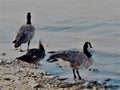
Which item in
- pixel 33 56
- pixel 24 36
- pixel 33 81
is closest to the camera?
pixel 33 81

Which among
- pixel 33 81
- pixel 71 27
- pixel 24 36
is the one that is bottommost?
pixel 33 81

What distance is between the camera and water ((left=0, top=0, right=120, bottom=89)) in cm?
1270

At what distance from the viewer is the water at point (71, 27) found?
12.7 metres

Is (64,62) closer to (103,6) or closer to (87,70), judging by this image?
(87,70)

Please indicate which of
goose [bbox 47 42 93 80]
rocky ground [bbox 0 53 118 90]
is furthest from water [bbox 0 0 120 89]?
rocky ground [bbox 0 53 118 90]

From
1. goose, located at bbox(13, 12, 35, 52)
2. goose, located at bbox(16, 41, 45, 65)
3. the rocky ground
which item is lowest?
the rocky ground

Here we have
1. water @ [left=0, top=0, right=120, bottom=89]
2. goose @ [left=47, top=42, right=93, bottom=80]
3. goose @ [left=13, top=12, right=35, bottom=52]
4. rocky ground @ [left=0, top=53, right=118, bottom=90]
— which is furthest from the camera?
goose @ [left=13, top=12, right=35, bottom=52]

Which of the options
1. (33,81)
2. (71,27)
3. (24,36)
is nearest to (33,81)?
(33,81)

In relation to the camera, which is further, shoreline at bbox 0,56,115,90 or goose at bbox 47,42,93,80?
goose at bbox 47,42,93,80

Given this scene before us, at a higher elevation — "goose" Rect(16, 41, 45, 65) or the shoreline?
"goose" Rect(16, 41, 45, 65)

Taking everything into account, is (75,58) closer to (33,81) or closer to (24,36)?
(33,81)

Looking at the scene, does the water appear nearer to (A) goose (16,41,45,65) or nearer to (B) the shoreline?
(A) goose (16,41,45,65)

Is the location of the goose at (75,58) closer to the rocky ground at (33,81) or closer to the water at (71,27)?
the water at (71,27)

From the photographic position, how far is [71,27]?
17922 millimetres
